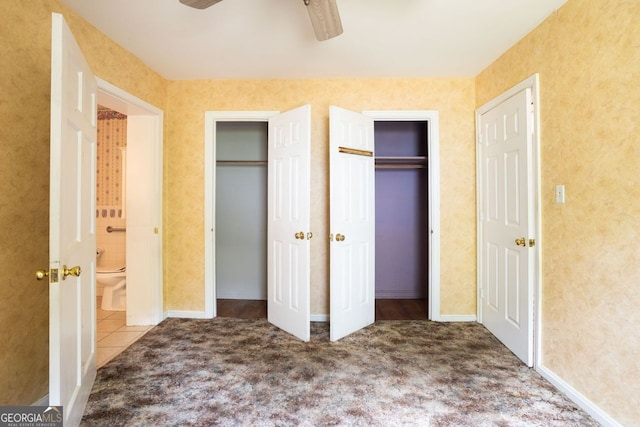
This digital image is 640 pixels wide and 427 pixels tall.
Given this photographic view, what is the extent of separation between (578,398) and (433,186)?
1.90 meters

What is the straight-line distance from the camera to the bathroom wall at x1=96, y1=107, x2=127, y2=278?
375 centimetres

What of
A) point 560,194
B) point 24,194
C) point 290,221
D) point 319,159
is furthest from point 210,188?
point 560,194

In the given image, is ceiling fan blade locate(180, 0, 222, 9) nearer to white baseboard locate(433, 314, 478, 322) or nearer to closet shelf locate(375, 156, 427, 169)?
closet shelf locate(375, 156, 427, 169)

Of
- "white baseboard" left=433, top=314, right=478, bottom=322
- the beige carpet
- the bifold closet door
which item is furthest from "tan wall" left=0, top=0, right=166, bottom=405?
"white baseboard" left=433, top=314, right=478, bottom=322

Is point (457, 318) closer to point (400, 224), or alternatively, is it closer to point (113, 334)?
point (400, 224)

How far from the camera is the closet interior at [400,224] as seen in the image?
150 inches

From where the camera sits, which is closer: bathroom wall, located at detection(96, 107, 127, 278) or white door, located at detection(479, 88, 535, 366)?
white door, located at detection(479, 88, 535, 366)

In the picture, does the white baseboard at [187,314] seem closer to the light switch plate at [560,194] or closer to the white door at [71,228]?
the white door at [71,228]

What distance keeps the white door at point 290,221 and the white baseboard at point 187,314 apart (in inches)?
28.5

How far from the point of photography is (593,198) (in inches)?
65.3

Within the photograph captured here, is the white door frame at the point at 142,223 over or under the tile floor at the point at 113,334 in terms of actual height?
over

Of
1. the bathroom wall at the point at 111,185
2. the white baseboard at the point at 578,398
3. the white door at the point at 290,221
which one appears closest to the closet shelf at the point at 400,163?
the white door at the point at 290,221

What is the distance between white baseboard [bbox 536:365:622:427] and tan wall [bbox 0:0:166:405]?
3183 mm

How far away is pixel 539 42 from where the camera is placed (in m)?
2.07
